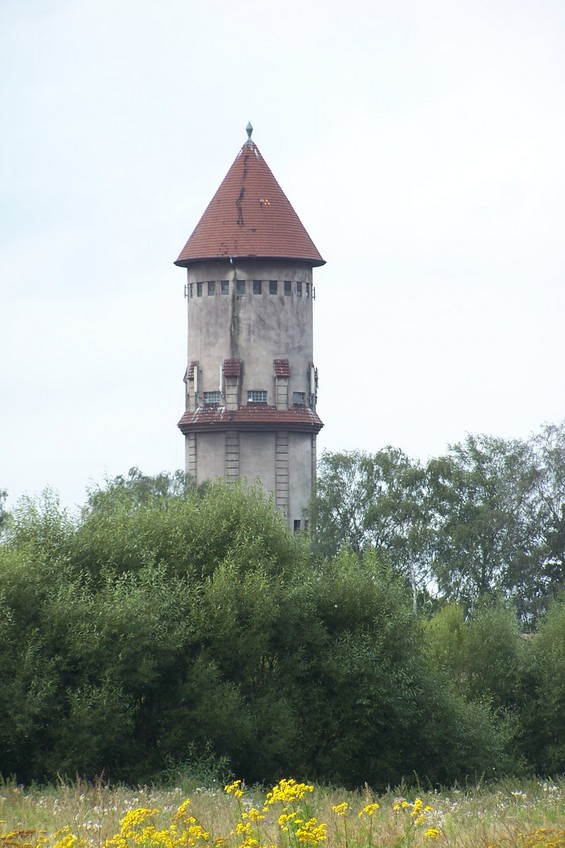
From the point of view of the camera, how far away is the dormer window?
302 feet

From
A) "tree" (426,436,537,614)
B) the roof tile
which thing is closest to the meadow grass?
"tree" (426,436,537,614)

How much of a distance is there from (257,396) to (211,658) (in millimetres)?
52193

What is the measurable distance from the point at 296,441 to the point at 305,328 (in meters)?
6.63

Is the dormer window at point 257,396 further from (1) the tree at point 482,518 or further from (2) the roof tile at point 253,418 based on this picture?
(1) the tree at point 482,518

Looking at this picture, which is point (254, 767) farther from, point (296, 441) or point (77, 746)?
point (296, 441)

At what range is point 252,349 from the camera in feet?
303

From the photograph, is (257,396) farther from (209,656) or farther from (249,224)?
(209,656)

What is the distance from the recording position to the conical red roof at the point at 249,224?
91.8m

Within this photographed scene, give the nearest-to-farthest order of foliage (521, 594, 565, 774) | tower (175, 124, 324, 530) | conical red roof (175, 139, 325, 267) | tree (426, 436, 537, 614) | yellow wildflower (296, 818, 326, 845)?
yellow wildflower (296, 818, 326, 845) < foliage (521, 594, 565, 774) < tree (426, 436, 537, 614) < tower (175, 124, 324, 530) < conical red roof (175, 139, 325, 267)

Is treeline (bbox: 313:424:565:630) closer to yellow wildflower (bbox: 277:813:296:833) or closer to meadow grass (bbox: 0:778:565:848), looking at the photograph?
meadow grass (bbox: 0:778:565:848)

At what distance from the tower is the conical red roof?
0.18 feet

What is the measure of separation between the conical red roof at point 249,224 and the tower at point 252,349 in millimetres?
56

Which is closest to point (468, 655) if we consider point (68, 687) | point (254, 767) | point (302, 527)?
point (254, 767)

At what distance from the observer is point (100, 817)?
22594 millimetres
